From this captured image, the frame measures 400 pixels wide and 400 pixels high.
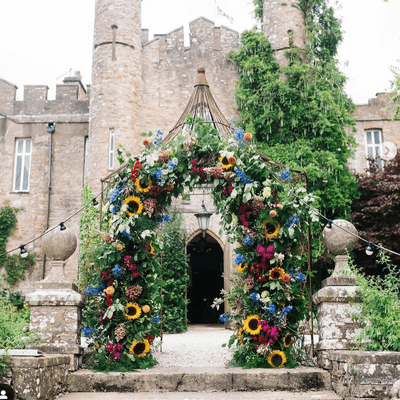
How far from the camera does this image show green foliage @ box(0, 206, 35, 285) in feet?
51.9

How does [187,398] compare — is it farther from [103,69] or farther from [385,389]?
[103,69]

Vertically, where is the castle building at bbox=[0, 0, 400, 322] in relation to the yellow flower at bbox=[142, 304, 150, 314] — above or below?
above

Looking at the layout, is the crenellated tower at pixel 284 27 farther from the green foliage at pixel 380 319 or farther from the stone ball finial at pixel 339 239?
the green foliage at pixel 380 319

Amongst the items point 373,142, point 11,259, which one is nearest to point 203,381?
point 11,259

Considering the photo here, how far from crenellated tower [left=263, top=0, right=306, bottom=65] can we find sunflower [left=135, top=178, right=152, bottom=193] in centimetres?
1046

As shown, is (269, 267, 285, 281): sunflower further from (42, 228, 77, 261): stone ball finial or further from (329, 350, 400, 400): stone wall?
(42, 228, 77, 261): stone ball finial

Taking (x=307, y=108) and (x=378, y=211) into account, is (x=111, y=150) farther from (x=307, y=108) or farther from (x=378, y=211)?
(x=378, y=211)

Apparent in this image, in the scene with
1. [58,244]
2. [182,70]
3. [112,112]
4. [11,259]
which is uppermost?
[182,70]

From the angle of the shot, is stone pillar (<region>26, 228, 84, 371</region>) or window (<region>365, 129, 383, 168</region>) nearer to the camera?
stone pillar (<region>26, 228, 84, 371</region>)

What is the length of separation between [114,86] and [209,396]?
11.6 metres

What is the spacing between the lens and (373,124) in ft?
55.4

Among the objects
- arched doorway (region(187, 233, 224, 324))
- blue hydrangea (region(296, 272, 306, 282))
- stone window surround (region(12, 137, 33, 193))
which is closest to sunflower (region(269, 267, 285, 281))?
blue hydrangea (region(296, 272, 306, 282))

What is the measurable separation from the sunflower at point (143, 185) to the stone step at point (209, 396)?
2.29 metres

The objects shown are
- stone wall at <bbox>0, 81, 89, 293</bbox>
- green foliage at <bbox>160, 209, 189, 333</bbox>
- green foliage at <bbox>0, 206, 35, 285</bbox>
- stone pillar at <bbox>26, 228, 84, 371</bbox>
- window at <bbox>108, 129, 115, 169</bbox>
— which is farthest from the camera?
stone wall at <bbox>0, 81, 89, 293</bbox>
